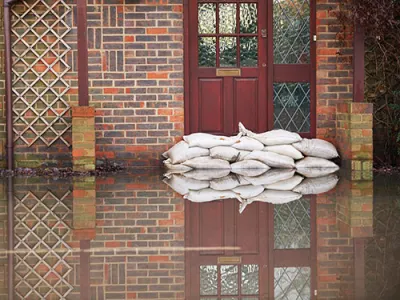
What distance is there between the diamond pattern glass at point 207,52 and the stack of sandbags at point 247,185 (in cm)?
140

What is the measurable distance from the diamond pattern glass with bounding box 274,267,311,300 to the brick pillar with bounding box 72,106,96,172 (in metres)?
5.45

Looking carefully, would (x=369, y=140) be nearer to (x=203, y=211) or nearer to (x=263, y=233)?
(x=203, y=211)

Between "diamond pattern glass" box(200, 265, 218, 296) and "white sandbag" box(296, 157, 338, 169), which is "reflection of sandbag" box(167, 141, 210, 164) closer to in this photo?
"white sandbag" box(296, 157, 338, 169)

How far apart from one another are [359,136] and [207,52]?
81.3 inches

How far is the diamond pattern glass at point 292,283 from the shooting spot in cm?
470

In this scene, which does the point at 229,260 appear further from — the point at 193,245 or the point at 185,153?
the point at 185,153

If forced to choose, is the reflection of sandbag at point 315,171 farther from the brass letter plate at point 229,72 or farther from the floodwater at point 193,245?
the brass letter plate at point 229,72

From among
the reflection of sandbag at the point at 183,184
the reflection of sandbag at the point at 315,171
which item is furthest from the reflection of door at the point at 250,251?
the reflection of sandbag at the point at 315,171

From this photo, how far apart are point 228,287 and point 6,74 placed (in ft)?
21.2

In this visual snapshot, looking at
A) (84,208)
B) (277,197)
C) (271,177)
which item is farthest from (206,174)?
(84,208)

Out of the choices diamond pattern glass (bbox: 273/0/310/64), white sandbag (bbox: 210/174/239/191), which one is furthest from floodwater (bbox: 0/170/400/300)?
diamond pattern glass (bbox: 273/0/310/64)

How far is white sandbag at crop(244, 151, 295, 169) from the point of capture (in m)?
10.5

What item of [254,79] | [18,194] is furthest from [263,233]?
[254,79]

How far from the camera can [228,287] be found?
495cm
